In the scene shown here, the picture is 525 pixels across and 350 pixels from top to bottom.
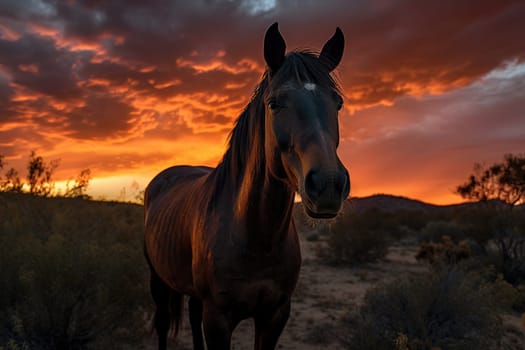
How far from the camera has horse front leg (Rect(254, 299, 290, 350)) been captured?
2.49 m

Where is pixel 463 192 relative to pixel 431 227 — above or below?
above

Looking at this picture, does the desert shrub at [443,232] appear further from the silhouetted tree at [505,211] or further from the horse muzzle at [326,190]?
the horse muzzle at [326,190]

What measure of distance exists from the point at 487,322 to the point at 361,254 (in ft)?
28.3

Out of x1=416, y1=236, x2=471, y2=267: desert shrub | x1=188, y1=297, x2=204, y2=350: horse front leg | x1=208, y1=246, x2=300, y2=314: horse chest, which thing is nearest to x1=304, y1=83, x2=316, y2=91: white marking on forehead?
x1=208, y1=246, x2=300, y2=314: horse chest

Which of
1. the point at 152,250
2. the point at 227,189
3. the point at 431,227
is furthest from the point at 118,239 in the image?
the point at 431,227

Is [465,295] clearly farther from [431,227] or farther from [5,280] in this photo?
[431,227]

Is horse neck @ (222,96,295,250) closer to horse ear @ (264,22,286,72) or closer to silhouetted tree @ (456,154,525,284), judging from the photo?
horse ear @ (264,22,286,72)

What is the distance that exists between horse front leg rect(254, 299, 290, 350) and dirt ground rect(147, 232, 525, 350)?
198 cm

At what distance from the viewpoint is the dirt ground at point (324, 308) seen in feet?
17.6

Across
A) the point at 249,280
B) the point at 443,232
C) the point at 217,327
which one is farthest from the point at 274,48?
the point at 443,232

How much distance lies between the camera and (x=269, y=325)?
2494mm

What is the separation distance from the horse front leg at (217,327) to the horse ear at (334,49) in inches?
69.2

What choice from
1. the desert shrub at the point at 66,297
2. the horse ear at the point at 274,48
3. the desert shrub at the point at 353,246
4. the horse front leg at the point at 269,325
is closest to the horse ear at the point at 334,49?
the horse ear at the point at 274,48

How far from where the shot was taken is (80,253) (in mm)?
4453
